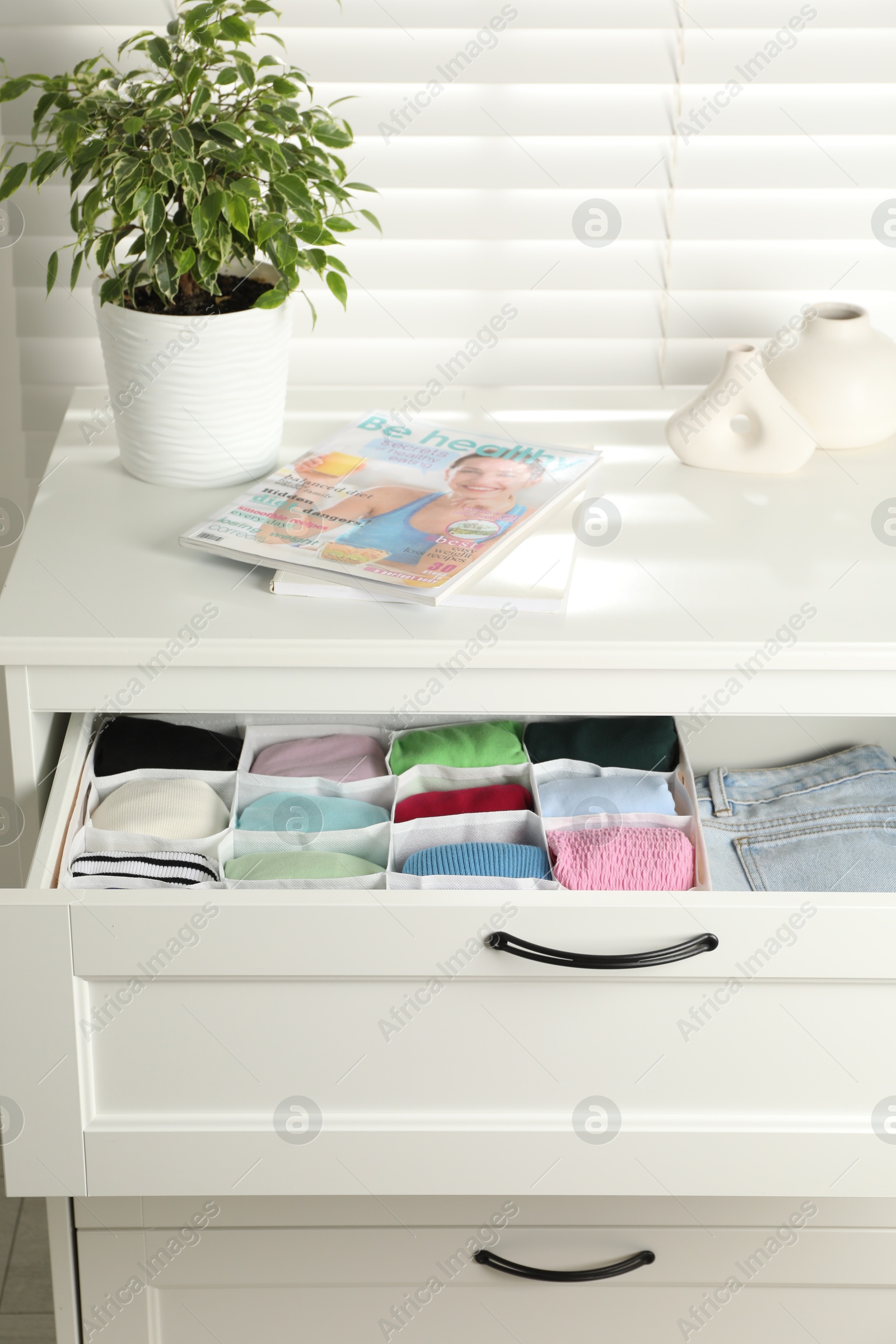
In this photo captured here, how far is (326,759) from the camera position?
0.99 metres

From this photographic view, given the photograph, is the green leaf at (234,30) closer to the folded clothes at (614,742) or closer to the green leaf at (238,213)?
the green leaf at (238,213)

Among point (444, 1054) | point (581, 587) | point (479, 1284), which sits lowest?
point (479, 1284)

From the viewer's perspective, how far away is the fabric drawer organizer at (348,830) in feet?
2.72

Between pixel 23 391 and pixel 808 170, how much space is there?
0.86 metres

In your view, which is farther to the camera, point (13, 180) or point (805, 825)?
point (805, 825)

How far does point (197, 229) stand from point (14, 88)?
214mm

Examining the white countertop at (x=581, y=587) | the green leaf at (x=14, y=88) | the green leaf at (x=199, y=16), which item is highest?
the green leaf at (x=199, y=16)

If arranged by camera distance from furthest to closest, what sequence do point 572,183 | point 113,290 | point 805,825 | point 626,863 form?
point 572,183 → point 805,825 → point 113,290 → point 626,863

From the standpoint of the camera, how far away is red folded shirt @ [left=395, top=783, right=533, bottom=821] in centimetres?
93

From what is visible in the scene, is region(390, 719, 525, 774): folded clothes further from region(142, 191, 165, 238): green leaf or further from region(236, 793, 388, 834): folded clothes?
region(142, 191, 165, 238): green leaf

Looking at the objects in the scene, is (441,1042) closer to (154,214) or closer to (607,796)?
(607,796)

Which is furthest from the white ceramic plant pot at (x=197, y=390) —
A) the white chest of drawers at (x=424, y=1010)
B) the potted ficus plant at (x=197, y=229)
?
the white chest of drawers at (x=424, y=1010)

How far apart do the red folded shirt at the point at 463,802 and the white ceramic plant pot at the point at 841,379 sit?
18.8 inches

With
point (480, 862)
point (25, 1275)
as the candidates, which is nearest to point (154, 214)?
point (480, 862)
